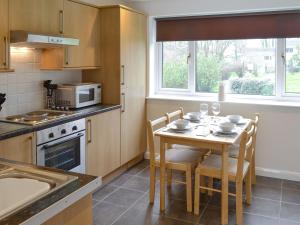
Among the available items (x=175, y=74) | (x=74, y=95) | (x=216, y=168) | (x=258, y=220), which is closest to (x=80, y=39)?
(x=74, y=95)

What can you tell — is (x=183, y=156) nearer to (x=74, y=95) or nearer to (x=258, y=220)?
(x=258, y=220)

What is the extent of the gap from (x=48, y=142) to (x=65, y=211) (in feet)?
5.50

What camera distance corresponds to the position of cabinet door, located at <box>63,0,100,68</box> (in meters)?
3.30

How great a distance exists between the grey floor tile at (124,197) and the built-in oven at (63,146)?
42 centimetres

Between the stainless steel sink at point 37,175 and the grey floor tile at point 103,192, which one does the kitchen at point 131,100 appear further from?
the stainless steel sink at point 37,175

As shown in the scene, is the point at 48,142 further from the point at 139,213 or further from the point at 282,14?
the point at 282,14

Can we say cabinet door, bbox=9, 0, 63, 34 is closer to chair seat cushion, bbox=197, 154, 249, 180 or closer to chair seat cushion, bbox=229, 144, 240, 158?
chair seat cushion, bbox=197, 154, 249, 180

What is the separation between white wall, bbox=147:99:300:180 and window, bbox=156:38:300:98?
0.31 meters

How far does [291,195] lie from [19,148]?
2.74 meters

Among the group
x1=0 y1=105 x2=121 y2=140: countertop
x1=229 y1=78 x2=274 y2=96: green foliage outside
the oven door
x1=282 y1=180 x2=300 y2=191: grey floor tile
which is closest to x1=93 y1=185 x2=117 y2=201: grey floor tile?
the oven door

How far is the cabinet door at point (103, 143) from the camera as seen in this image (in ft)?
11.0

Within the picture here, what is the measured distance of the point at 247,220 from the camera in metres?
2.87

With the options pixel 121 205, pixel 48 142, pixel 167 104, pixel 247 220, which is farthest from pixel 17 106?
pixel 247 220

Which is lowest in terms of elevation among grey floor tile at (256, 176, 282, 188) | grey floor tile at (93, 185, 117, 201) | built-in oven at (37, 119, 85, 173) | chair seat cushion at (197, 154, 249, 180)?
grey floor tile at (93, 185, 117, 201)
